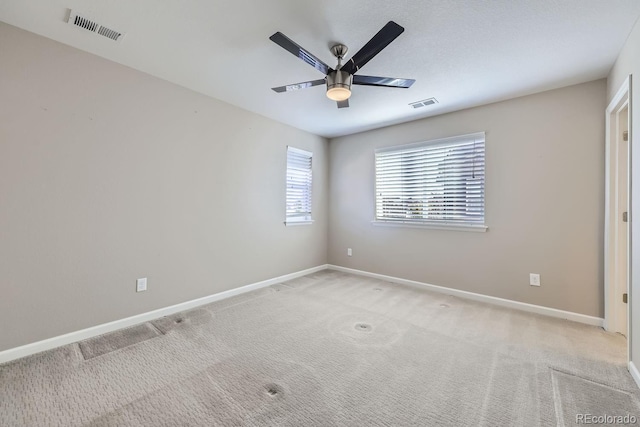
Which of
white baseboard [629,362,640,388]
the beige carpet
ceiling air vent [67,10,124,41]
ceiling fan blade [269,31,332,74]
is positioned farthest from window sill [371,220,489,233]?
ceiling air vent [67,10,124,41]

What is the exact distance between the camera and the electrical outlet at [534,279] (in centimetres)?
300

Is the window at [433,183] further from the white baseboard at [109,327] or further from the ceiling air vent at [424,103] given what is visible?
the white baseboard at [109,327]

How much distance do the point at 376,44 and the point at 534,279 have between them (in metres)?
3.09

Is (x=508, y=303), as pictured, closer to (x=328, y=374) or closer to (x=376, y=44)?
(x=328, y=374)

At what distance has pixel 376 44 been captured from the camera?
1759 millimetres

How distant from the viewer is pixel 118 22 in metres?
1.94

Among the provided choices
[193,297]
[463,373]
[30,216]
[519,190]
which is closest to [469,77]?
[519,190]

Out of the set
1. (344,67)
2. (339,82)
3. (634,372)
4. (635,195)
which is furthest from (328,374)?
(635,195)

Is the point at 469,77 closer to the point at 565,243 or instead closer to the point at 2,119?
the point at 565,243

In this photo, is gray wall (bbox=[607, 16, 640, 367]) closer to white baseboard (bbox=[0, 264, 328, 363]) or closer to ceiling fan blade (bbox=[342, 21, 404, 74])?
ceiling fan blade (bbox=[342, 21, 404, 74])

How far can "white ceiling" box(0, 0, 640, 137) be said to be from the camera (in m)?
1.77

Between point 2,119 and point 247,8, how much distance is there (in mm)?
2034

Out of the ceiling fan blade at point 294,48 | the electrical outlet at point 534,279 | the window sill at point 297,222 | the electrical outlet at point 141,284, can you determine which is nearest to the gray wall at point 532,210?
the electrical outlet at point 534,279

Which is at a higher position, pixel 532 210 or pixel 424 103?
pixel 424 103
